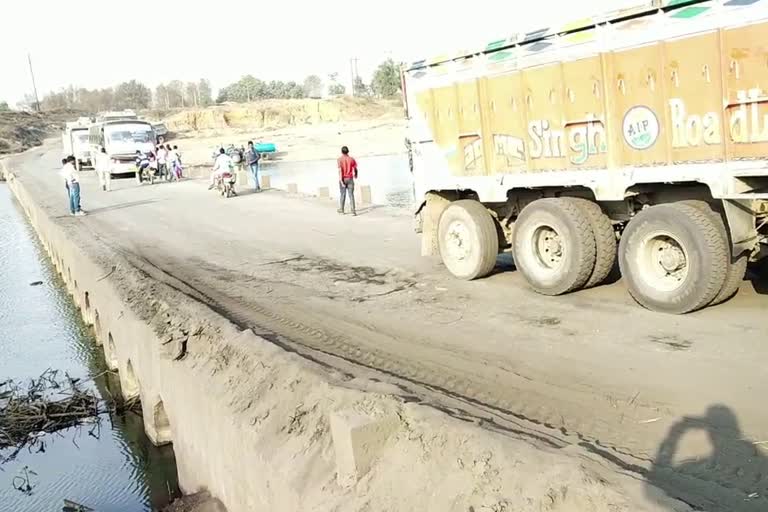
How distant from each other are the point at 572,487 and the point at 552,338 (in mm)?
3413

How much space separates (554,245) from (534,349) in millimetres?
2265

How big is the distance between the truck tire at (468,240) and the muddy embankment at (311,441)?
3.15 meters

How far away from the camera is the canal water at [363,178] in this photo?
25297 mm

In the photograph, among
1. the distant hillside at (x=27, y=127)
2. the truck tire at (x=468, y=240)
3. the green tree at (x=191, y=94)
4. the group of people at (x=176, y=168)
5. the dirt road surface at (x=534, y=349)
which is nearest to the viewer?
the dirt road surface at (x=534, y=349)

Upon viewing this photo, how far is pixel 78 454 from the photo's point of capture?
9.84 m

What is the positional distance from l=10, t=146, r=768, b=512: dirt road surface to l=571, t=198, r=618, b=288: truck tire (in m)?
0.31

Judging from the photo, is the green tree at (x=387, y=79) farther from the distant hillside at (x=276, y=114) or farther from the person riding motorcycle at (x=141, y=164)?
the person riding motorcycle at (x=141, y=164)

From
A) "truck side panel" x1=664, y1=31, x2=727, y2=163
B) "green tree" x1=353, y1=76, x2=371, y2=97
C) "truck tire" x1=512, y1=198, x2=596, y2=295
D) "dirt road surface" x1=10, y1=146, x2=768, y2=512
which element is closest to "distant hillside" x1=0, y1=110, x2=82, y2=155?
"green tree" x1=353, y1=76, x2=371, y2=97

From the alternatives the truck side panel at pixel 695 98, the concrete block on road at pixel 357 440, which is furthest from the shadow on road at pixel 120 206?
the concrete block on road at pixel 357 440

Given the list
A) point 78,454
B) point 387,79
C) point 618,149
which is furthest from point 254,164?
point 387,79

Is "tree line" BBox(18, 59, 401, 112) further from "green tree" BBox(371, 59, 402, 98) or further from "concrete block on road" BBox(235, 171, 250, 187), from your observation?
"concrete block on road" BBox(235, 171, 250, 187)

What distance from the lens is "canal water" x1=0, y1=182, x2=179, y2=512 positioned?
343 inches

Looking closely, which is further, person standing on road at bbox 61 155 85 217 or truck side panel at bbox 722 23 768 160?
person standing on road at bbox 61 155 85 217

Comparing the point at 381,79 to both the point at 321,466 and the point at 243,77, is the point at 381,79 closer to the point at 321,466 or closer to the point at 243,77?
the point at 243,77
